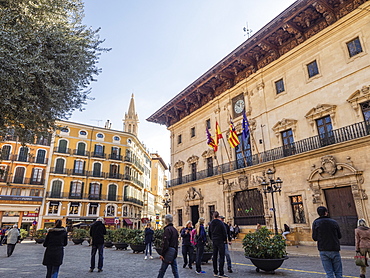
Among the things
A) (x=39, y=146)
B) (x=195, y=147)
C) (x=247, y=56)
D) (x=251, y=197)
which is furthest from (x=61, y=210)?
(x=247, y=56)

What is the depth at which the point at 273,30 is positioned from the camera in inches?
712

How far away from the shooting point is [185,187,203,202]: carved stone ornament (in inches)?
949

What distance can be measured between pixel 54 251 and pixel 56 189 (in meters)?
35.5

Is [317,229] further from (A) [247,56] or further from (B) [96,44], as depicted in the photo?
(A) [247,56]

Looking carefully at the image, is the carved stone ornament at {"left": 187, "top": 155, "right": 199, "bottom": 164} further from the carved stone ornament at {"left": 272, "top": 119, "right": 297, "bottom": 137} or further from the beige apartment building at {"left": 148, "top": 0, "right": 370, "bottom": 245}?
the carved stone ornament at {"left": 272, "top": 119, "right": 297, "bottom": 137}

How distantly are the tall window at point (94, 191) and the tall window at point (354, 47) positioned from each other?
37.0 meters

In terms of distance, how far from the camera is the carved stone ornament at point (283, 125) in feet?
56.6

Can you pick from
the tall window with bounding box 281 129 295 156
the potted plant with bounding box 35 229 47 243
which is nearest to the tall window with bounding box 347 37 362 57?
the tall window with bounding box 281 129 295 156

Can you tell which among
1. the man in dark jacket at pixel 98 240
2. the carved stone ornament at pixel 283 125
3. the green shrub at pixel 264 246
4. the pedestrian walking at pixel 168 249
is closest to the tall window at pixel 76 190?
the carved stone ornament at pixel 283 125

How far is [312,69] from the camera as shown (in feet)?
56.3

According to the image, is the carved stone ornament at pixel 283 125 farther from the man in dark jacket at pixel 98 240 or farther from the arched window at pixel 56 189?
the arched window at pixel 56 189

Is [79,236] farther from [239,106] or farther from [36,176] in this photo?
[36,176]

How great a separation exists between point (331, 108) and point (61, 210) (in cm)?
3638

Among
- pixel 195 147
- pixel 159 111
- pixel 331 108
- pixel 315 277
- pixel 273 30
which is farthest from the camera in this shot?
pixel 159 111
